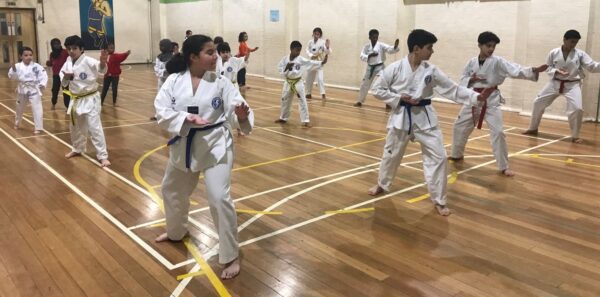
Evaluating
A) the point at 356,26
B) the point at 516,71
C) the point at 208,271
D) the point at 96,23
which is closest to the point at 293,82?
the point at 516,71

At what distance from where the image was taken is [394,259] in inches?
163

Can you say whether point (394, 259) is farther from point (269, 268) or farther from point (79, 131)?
point (79, 131)

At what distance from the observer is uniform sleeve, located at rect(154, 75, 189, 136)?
3.68m

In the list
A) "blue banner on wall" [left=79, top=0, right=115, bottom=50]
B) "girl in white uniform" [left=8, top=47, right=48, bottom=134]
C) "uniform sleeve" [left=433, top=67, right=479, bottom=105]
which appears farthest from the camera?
"blue banner on wall" [left=79, top=0, right=115, bottom=50]

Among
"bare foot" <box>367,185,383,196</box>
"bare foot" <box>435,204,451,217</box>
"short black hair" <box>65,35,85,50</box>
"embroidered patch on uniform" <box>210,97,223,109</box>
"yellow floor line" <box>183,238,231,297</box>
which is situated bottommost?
"yellow floor line" <box>183,238,231,297</box>

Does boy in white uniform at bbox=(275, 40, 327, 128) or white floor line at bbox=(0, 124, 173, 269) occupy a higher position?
boy in white uniform at bbox=(275, 40, 327, 128)

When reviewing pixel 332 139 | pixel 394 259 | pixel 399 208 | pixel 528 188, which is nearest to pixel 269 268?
pixel 394 259

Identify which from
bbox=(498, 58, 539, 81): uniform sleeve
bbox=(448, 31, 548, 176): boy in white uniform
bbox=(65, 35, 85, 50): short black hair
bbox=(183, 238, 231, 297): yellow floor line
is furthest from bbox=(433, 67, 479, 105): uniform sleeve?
bbox=(65, 35, 85, 50): short black hair

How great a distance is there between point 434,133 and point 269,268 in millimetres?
2213

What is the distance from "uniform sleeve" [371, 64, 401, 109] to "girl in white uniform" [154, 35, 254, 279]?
5.86 ft

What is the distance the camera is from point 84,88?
6812mm

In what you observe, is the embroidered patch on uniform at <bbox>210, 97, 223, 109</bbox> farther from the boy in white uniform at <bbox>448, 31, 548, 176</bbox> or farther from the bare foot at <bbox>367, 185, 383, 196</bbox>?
the boy in white uniform at <bbox>448, 31, 548, 176</bbox>

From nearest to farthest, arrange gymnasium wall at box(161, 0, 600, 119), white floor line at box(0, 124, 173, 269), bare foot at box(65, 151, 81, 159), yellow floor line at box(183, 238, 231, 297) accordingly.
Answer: yellow floor line at box(183, 238, 231, 297) < white floor line at box(0, 124, 173, 269) < bare foot at box(65, 151, 81, 159) < gymnasium wall at box(161, 0, 600, 119)

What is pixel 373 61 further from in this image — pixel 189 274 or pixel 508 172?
pixel 189 274
